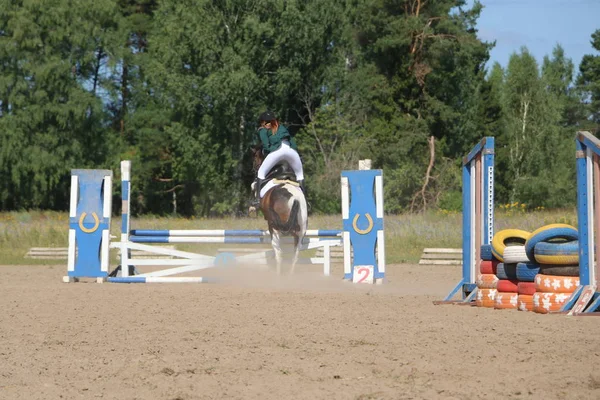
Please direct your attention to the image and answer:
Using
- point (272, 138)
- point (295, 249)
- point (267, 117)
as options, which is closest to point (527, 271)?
point (295, 249)

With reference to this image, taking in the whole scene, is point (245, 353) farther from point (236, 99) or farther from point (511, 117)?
point (511, 117)

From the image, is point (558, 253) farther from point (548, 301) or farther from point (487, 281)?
point (487, 281)

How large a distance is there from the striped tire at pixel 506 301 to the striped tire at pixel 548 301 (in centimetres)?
45

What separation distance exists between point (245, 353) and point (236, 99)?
39547 mm

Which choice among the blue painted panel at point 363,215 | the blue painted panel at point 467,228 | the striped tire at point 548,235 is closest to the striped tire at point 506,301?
the striped tire at point 548,235

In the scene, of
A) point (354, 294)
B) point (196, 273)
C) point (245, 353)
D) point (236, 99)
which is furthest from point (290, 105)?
point (245, 353)

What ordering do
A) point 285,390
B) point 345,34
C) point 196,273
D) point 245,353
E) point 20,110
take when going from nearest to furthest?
point 285,390, point 245,353, point 196,273, point 345,34, point 20,110

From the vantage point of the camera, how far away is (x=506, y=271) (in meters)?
9.53

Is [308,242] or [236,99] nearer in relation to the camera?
[308,242]

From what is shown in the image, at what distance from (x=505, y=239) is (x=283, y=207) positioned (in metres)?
4.98

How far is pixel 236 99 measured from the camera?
45.9 m

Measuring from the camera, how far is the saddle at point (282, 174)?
48.6ft

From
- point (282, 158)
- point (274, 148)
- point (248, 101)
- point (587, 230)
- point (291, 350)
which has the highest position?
point (248, 101)

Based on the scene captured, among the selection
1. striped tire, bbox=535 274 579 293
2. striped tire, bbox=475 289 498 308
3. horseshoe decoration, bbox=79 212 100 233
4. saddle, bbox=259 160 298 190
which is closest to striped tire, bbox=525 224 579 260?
striped tire, bbox=535 274 579 293
